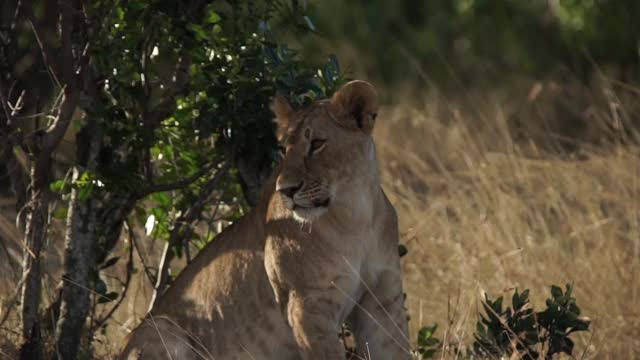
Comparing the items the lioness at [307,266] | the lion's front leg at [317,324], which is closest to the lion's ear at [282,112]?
the lioness at [307,266]

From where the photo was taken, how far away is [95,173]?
5.47 metres

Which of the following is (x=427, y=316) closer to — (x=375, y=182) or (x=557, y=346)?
(x=557, y=346)

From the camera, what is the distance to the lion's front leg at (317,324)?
4.68 meters

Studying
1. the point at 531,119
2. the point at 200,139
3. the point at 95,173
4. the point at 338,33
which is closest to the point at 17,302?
the point at 95,173

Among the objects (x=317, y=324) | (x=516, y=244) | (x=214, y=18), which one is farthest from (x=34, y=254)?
(x=516, y=244)

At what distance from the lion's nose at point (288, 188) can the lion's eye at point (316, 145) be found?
0.15 meters

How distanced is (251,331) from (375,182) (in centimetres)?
74

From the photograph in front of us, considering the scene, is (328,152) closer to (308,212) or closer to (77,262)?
(308,212)

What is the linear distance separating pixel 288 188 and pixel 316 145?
20 centimetres

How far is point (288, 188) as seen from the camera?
457cm

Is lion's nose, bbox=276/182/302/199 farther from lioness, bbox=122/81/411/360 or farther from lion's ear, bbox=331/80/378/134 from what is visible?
lion's ear, bbox=331/80/378/134

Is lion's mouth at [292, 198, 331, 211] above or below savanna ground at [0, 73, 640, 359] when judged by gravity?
above

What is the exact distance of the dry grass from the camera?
20.4ft

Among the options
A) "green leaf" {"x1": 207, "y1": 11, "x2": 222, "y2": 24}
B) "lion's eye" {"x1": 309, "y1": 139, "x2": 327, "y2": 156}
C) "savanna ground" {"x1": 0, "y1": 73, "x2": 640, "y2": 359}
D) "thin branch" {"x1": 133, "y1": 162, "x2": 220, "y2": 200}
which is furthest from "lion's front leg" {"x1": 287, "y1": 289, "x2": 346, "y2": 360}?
"green leaf" {"x1": 207, "y1": 11, "x2": 222, "y2": 24}
